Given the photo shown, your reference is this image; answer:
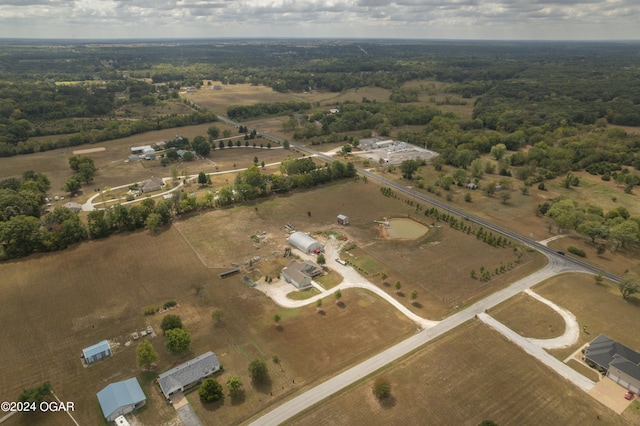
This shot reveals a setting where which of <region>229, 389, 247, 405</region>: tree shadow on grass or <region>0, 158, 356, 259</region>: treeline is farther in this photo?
<region>0, 158, 356, 259</region>: treeline

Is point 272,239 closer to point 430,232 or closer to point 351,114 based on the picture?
point 430,232

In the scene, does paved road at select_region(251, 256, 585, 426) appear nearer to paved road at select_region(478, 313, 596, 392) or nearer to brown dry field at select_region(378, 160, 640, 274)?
paved road at select_region(478, 313, 596, 392)

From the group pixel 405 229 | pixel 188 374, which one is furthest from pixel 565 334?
pixel 188 374

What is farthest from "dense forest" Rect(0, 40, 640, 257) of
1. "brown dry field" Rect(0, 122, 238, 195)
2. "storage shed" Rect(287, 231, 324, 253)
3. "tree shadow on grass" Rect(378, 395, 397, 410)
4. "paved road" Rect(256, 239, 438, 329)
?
"tree shadow on grass" Rect(378, 395, 397, 410)

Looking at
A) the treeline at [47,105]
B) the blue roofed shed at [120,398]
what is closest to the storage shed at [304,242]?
the blue roofed shed at [120,398]

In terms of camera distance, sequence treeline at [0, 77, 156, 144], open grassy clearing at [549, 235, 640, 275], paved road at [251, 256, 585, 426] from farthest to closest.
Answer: treeline at [0, 77, 156, 144], open grassy clearing at [549, 235, 640, 275], paved road at [251, 256, 585, 426]

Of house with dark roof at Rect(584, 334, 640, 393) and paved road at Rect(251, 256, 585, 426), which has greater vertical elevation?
house with dark roof at Rect(584, 334, 640, 393)

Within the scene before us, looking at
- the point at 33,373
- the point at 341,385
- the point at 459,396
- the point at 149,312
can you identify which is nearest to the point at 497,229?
the point at 459,396
